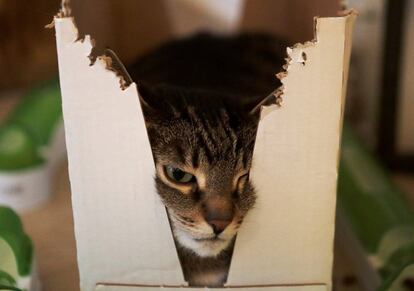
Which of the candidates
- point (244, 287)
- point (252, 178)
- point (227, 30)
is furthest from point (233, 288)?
point (227, 30)

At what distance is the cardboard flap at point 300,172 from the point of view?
660mm

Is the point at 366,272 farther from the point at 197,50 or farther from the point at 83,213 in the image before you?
the point at 197,50

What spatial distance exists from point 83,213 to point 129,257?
0.08 meters

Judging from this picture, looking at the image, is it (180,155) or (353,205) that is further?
(353,205)

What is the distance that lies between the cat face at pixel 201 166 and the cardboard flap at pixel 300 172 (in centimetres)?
2

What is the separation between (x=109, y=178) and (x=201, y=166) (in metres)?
0.11

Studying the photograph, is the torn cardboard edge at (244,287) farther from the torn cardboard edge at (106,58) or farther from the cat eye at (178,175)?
the torn cardboard edge at (106,58)

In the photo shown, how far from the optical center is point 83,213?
0.72 metres

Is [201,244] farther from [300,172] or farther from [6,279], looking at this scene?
[6,279]

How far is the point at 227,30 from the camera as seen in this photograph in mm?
1588

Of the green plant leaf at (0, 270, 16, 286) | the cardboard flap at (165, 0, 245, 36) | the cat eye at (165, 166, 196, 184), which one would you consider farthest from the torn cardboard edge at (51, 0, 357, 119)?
the cardboard flap at (165, 0, 245, 36)

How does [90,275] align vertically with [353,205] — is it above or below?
above

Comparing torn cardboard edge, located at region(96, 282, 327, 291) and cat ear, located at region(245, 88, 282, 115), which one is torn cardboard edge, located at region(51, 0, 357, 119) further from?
torn cardboard edge, located at region(96, 282, 327, 291)

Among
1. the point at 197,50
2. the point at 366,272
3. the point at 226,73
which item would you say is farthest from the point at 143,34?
the point at 366,272
